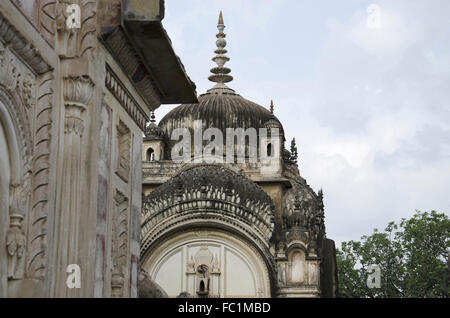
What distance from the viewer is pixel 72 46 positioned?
6602mm

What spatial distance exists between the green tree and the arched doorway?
15.5 m

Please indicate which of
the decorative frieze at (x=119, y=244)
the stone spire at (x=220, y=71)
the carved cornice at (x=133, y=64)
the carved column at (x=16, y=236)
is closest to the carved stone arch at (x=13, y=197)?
the carved column at (x=16, y=236)

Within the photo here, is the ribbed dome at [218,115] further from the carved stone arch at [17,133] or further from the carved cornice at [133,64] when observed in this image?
the carved stone arch at [17,133]

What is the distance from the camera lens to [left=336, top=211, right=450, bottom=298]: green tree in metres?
35.5

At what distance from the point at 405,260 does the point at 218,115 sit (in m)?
13.3

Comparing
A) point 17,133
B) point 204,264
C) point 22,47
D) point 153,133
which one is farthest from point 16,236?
point 153,133

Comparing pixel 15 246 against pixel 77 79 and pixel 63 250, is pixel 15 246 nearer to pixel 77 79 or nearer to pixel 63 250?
pixel 63 250

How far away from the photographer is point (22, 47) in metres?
5.82

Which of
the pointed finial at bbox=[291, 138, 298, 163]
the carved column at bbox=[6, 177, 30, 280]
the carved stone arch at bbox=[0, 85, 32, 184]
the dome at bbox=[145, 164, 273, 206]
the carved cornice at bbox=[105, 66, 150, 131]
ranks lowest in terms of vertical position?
the carved column at bbox=[6, 177, 30, 280]

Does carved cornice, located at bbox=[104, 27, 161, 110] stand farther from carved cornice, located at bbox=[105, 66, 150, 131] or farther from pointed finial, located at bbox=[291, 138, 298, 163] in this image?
pointed finial, located at bbox=[291, 138, 298, 163]

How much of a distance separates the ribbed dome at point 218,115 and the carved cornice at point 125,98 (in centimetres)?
1790

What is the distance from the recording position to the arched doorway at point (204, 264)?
20.7 m

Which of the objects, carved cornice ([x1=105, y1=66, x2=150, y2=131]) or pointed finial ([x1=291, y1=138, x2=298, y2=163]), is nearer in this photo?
carved cornice ([x1=105, y1=66, x2=150, y2=131])

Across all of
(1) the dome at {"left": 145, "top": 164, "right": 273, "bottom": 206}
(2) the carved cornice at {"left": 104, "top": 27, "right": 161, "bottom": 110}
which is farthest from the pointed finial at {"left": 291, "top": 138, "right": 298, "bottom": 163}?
(2) the carved cornice at {"left": 104, "top": 27, "right": 161, "bottom": 110}
